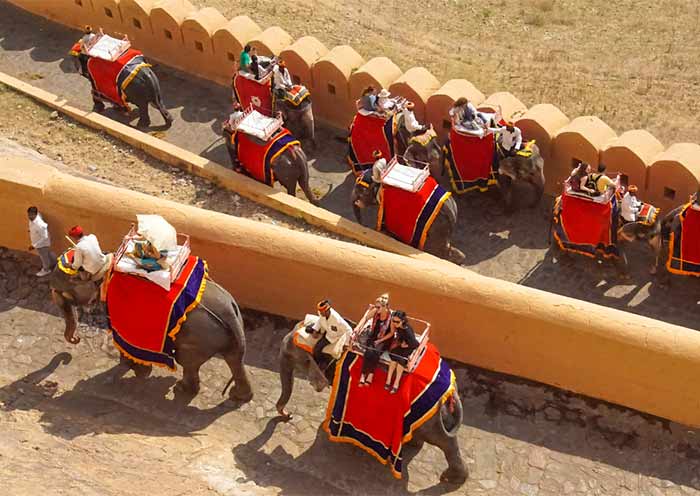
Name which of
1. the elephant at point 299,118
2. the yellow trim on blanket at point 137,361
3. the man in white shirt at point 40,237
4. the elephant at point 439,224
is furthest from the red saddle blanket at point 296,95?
the yellow trim on blanket at point 137,361

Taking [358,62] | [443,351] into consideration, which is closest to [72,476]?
[443,351]

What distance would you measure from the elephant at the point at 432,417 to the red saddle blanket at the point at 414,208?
3285mm

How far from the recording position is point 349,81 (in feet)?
53.8

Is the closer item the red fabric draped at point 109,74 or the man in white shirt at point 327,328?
the man in white shirt at point 327,328

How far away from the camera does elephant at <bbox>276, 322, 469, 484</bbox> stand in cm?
1008

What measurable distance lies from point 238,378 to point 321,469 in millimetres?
1328

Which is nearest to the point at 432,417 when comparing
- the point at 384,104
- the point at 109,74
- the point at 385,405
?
the point at 385,405

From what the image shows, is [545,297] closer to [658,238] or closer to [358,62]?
[658,238]

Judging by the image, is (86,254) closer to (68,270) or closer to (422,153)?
(68,270)

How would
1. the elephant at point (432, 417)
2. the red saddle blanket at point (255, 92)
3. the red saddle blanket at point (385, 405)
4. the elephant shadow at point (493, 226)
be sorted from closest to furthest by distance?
the red saddle blanket at point (385, 405) → the elephant at point (432, 417) → the elephant shadow at point (493, 226) → the red saddle blanket at point (255, 92)

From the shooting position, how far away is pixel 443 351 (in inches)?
462

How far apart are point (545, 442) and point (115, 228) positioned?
545 cm

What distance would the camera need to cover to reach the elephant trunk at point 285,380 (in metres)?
10.8

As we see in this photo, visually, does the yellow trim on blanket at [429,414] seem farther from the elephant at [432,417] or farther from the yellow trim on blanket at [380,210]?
the yellow trim on blanket at [380,210]
